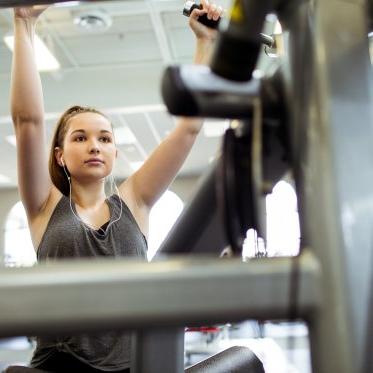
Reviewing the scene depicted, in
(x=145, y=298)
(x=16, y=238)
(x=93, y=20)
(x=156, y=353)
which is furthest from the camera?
(x=16, y=238)

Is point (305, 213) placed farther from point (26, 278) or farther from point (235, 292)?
point (26, 278)

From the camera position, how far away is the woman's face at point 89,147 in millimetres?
1073

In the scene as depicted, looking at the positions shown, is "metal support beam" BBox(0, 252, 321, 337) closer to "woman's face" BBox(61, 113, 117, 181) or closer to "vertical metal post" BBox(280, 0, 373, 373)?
"vertical metal post" BBox(280, 0, 373, 373)

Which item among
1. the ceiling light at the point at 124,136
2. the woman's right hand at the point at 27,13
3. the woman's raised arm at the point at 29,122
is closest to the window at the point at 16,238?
the ceiling light at the point at 124,136

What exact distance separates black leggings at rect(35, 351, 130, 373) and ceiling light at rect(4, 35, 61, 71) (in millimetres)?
3478

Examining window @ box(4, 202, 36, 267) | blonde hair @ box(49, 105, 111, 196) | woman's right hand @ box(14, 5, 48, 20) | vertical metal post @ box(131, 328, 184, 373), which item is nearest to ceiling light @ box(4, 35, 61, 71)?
blonde hair @ box(49, 105, 111, 196)

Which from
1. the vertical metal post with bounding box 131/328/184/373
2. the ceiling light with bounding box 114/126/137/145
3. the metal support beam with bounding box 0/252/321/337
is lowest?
the vertical metal post with bounding box 131/328/184/373

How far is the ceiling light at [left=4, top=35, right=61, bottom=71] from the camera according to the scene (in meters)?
4.00

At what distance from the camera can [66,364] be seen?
3.01 feet

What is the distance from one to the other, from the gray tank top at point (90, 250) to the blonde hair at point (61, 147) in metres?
0.08

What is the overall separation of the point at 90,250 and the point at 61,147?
310mm

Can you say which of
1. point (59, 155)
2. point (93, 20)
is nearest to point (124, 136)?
point (93, 20)

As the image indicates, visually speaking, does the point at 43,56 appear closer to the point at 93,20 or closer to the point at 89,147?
the point at 93,20

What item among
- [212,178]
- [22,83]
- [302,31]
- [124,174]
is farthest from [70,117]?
[124,174]
